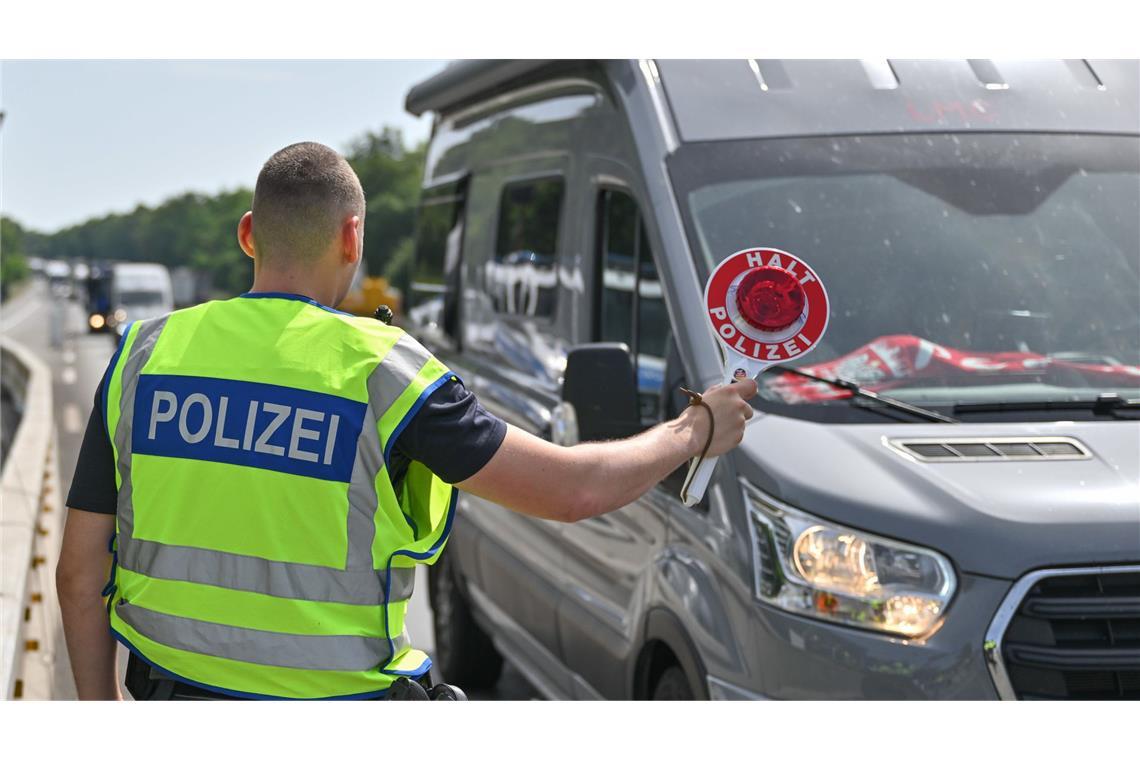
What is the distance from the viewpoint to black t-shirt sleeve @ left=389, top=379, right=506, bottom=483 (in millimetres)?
2537

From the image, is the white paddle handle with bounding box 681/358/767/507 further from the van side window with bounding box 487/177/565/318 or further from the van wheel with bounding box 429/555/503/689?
the van wheel with bounding box 429/555/503/689

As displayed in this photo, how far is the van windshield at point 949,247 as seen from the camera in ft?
13.7

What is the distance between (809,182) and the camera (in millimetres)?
4527

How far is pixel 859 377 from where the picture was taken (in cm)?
414

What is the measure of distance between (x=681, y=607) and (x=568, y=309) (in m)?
1.50

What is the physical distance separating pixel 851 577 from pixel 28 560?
4.26 meters

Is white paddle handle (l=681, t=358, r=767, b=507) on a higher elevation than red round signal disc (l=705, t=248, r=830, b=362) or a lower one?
lower

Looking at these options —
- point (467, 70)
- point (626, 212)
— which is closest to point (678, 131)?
point (626, 212)

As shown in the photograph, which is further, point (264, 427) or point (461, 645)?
point (461, 645)

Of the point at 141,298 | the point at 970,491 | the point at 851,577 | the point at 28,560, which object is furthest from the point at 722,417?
the point at 141,298

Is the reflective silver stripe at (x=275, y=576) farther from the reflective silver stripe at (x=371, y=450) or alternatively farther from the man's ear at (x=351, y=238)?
the man's ear at (x=351, y=238)

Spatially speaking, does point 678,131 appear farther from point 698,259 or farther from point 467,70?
point 467,70

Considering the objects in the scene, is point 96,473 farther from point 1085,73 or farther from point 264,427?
point 1085,73

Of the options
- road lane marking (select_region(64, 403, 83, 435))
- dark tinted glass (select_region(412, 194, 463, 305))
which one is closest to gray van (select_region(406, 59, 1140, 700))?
dark tinted glass (select_region(412, 194, 463, 305))
